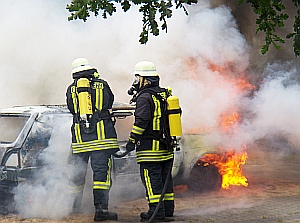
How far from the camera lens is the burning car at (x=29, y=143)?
6.63 meters

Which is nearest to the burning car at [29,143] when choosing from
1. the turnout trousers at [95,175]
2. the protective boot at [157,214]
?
the turnout trousers at [95,175]

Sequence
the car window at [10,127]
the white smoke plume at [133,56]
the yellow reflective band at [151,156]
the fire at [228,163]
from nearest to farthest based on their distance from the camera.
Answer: the yellow reflective band at [151,156]
the car window at [10,127]
the fire at [228,163]
the white smoke plume at [133,56]

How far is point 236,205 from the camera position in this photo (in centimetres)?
770

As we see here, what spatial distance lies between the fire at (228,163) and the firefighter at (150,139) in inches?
70.3

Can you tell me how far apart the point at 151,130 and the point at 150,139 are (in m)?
0.11

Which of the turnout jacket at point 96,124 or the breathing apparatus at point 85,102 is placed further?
the turnout jacket at point 96,124

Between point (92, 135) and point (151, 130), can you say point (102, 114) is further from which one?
point (151, 130)

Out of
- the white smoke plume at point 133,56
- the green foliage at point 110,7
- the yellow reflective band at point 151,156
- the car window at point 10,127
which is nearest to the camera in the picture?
the green foliage at point 110,7

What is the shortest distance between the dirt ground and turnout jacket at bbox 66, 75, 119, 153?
94 centimetres

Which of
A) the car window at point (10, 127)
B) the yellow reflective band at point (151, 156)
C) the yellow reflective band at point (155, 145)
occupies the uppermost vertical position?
the car window at point (10, 127)

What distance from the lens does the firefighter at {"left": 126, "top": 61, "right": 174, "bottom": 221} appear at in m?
6.49

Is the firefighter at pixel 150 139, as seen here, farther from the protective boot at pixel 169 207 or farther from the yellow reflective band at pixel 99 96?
the yellow reflective band at pixel 99 96

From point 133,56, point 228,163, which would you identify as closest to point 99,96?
point 228,163

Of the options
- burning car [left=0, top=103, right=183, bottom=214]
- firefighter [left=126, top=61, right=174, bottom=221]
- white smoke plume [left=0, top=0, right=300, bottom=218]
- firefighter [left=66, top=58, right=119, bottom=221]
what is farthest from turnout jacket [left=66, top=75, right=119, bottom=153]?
white smoke plume [left=0, top=0, right=300, bottom=218]
